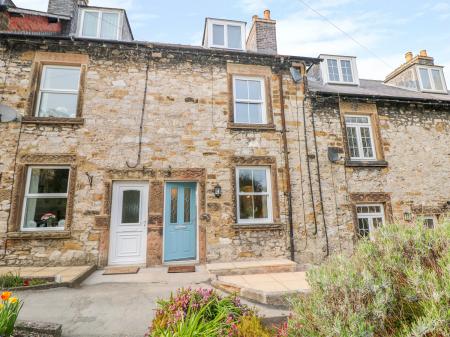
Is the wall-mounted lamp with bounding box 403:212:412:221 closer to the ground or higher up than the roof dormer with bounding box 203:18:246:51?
closer to the ground

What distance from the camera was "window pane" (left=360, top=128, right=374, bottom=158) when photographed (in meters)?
8.93

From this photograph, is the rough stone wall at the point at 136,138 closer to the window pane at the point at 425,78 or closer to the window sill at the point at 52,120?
the window sill at the point at 52,120

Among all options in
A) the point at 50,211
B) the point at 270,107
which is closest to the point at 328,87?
the point at 270,107

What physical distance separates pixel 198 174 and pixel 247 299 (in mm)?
3855

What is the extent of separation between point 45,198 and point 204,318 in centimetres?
613

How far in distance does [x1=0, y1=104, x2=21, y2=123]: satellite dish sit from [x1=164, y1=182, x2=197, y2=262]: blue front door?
4.55 metres

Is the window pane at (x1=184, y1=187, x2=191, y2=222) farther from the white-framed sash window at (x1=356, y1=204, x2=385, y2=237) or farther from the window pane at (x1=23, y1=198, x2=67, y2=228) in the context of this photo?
the white-framed sash window at (x1=356, y1=204, x2=385, y2=237)

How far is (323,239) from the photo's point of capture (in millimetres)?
7723

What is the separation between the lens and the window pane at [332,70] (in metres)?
10.7

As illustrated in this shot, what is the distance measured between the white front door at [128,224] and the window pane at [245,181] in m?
2.85

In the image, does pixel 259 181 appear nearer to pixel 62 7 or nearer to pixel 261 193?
pixel 261 193

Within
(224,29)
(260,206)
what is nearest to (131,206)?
(260,206)

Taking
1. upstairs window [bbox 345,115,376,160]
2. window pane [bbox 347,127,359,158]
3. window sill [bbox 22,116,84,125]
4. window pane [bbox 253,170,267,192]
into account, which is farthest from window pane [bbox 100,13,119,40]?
window pane [bbox 347,127,359,158]

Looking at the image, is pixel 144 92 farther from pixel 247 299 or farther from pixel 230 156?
pixel 247 299
